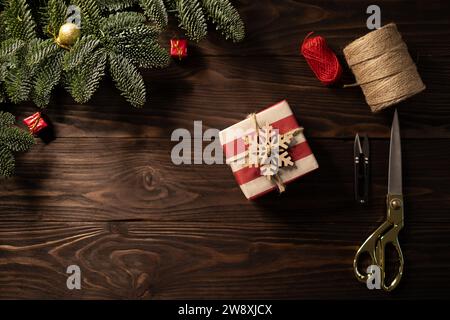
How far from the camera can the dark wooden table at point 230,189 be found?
146 cm

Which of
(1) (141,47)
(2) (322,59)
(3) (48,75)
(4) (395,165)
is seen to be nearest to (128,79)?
(1) (141,47)

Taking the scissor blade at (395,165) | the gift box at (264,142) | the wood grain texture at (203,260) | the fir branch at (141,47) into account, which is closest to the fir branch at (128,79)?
the fir branch at (141,47)

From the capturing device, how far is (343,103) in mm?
1466

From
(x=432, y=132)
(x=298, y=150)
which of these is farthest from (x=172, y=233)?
(x=432, y=132)

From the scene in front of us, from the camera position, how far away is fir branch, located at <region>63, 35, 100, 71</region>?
1.30 m

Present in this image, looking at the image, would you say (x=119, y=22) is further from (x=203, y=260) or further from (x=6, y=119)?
(x=203, y=260)

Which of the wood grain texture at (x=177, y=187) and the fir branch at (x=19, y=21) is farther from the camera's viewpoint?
the wood grain texture at (x=177, y=187)

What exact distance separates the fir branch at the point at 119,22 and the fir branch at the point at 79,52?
1.5 inches

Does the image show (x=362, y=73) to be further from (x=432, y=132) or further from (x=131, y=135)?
(x=131, y=135)

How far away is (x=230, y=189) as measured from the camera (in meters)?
1.49

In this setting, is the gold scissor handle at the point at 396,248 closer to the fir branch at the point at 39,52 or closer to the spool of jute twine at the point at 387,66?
the spool of jute twine at the point at 387,66

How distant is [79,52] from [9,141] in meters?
0.29

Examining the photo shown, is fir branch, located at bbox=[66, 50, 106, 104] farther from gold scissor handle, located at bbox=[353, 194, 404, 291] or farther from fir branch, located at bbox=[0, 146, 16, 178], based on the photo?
gold scissor handle, located at bbox=[353, 194, 404, 291]

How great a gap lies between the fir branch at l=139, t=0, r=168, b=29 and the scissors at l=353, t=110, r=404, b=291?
65 cm
